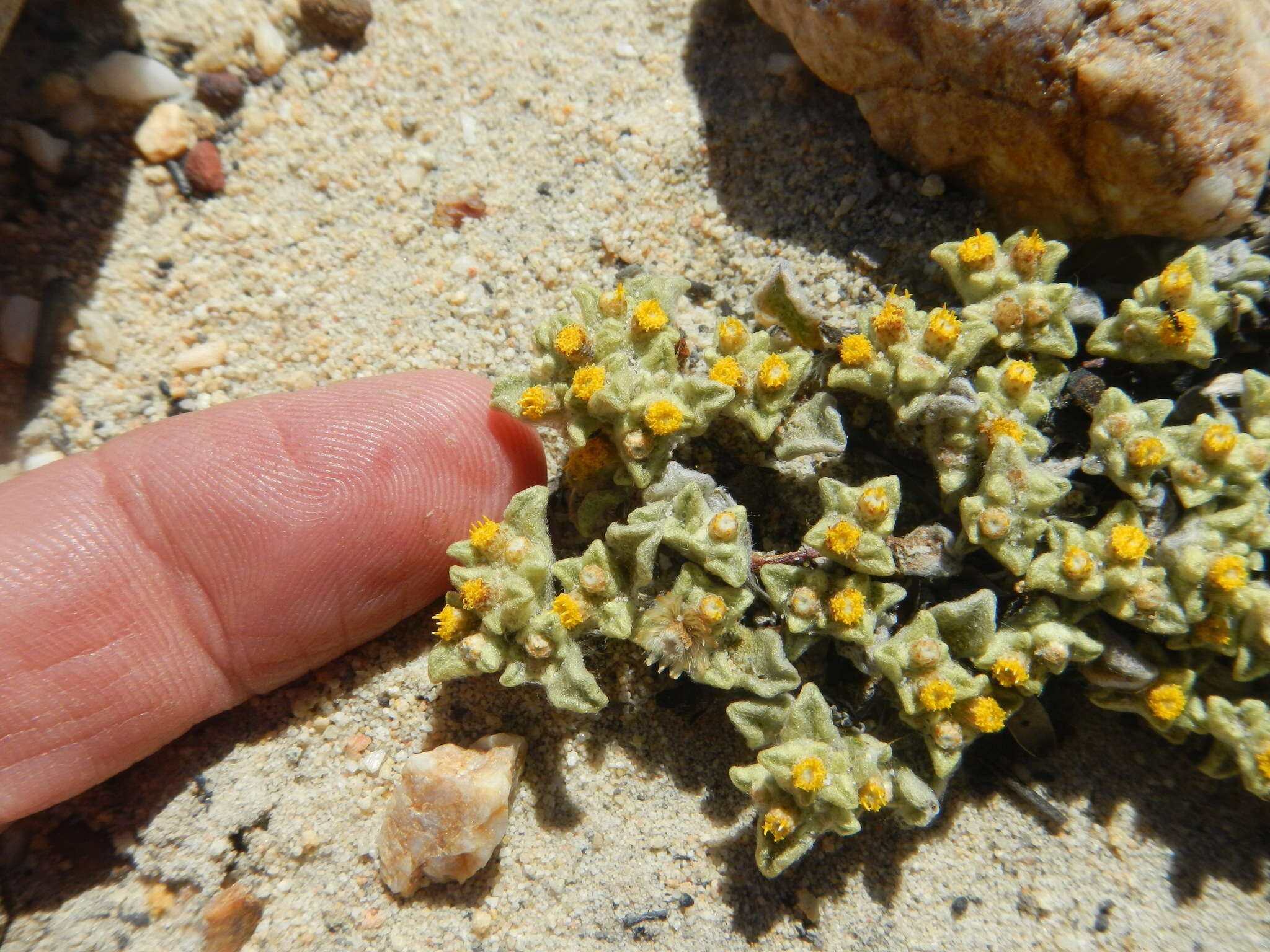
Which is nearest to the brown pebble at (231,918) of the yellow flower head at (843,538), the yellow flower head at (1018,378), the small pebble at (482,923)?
the small pebble at (482,923)

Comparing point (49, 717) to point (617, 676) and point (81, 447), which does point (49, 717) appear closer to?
point (81, 447)

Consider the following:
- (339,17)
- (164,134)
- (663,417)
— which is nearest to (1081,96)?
(663,417)

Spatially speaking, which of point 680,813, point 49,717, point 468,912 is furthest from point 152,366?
point 680,813

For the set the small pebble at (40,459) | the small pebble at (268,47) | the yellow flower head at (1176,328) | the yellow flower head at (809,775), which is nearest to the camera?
the yellow flower head at (809,775)

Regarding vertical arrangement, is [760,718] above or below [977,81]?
below

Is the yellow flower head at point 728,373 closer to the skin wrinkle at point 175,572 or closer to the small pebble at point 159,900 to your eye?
the skin wrinkle at point 175,572

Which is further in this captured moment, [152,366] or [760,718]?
[152,366]

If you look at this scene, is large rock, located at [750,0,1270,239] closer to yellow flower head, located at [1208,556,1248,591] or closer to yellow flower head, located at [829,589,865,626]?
yellow flower head, located at [1208,556,1248,591]
